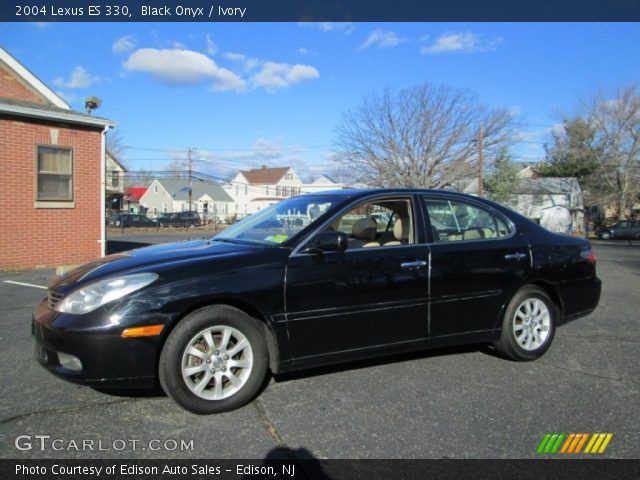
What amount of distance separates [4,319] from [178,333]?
13.2 feet

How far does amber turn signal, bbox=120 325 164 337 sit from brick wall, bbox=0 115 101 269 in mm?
9285

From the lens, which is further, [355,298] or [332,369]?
[332,369]

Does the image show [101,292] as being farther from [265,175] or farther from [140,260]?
[265,175]

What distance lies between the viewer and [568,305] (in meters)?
4.86

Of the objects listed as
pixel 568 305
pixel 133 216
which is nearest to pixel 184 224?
pixel 133 216

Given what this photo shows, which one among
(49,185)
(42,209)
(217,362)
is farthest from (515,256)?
(49,185)

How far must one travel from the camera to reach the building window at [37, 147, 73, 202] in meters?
11.2

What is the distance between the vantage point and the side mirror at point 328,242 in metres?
3.67

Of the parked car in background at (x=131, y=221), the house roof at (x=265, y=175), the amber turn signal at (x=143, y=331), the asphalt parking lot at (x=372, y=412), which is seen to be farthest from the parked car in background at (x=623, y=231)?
the house roof at (x=265, y=175)

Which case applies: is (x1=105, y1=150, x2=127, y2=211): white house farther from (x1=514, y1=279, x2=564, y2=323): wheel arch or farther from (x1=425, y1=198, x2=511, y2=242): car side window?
(x1=514, y1=279, x2=564, y2=323): wheel arch

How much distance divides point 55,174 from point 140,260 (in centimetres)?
928

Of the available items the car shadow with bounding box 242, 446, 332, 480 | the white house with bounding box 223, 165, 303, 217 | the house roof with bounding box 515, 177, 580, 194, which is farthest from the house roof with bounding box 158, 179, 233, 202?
the car shadow with bounding box 242, 446, 332, 480

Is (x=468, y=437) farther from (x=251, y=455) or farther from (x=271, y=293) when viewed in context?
(x=271, y=293)

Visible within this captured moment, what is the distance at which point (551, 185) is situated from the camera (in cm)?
5509
